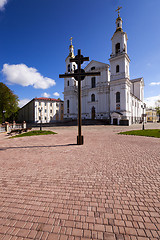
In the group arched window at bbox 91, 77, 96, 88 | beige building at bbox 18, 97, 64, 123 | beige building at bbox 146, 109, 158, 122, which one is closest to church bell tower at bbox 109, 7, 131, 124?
arched window at bbox 91, 77, 96, 88

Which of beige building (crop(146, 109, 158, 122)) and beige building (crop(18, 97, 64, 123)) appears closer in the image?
beige building (crop(18, 97, 64, 123))

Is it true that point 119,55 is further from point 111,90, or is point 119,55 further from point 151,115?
point 151,115

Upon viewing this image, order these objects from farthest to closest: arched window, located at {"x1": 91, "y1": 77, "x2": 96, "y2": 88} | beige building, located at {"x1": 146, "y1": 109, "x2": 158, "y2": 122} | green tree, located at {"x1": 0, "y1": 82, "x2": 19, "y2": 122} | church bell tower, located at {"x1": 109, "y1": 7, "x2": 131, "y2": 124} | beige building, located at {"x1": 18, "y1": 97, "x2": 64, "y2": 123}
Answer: beige building, located at {"x1": 146, "y1": 109, "x2": 158, "y2": 122} → beige building, located at {"x1": 18, "y1": 97, "x2": 64, "y2": 123} → arched window, located at {"x1": 91, "y1": 77, "x2": 96, "y2": 88} → church bell tower, located at {"x1": 109, "y1": 7, "x2": 131, "y2": 124} → green tree, located at {"x1": 0, "y1": 82, "x2": 19, "y2": 122}

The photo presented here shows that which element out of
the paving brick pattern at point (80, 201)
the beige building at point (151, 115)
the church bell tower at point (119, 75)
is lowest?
the paving brick pattern at point (80, 201)

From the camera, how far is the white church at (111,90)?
3253 centimetres

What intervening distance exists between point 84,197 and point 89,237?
86 centimetres

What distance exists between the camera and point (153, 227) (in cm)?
178

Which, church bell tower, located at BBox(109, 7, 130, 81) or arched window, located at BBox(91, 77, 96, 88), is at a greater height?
church bell tower, located at BBox(109, 7, 130, 81)

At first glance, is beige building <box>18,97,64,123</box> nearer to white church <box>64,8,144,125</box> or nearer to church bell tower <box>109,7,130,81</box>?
white church <box>64,8,144,125</box>

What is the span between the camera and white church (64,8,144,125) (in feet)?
107

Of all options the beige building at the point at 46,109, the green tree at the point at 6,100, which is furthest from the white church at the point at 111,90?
the green tree at the point at 6,100

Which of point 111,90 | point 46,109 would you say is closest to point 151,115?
point 111,90

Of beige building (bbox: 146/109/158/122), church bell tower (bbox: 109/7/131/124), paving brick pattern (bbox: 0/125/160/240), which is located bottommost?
paving brick pattern (bbox: 0/125/160/240)

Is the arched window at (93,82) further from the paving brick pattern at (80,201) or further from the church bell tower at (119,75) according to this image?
the paving brick pattern at (80,201)
